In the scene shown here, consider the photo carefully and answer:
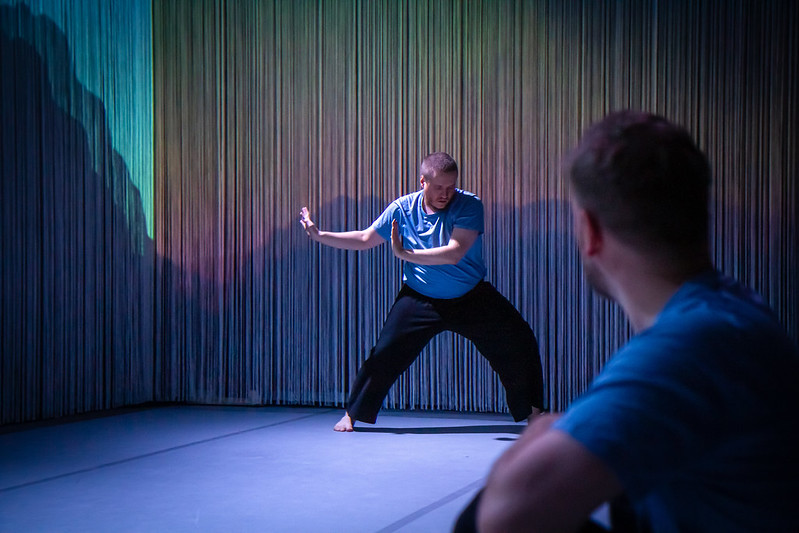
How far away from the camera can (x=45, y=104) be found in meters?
4.95

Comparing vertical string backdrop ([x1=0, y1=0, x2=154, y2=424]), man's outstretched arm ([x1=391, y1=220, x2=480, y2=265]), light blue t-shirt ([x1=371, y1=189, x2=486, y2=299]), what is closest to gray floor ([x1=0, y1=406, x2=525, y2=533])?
vertical string backdrop ([x1=0, y1=0, x2=154, y2=424])

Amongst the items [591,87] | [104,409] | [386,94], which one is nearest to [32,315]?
[104,409]

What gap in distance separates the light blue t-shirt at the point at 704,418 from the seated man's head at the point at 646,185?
0.20 feet

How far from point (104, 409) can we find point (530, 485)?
203 inches

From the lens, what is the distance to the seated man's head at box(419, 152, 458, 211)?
4262 millimetres

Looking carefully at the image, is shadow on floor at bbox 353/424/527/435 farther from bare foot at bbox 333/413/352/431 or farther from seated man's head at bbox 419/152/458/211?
seated man's head at bbox 419/152/458/211

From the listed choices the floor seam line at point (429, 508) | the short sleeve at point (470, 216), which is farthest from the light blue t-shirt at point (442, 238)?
the floor seam line at point (429, 508)

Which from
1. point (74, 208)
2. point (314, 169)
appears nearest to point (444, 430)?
point (314, 169)

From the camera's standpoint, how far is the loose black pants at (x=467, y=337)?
171 inches

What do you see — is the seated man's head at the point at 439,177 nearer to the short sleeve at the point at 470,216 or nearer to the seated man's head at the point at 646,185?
the short sleeve at the point at 470,216

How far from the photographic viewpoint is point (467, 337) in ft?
14.3

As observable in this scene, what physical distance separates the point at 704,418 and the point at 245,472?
310 centimetres

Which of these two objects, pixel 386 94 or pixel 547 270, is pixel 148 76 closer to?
pixel 386 94

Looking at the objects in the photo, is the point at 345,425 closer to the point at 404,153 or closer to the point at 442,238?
the point at 442,238
